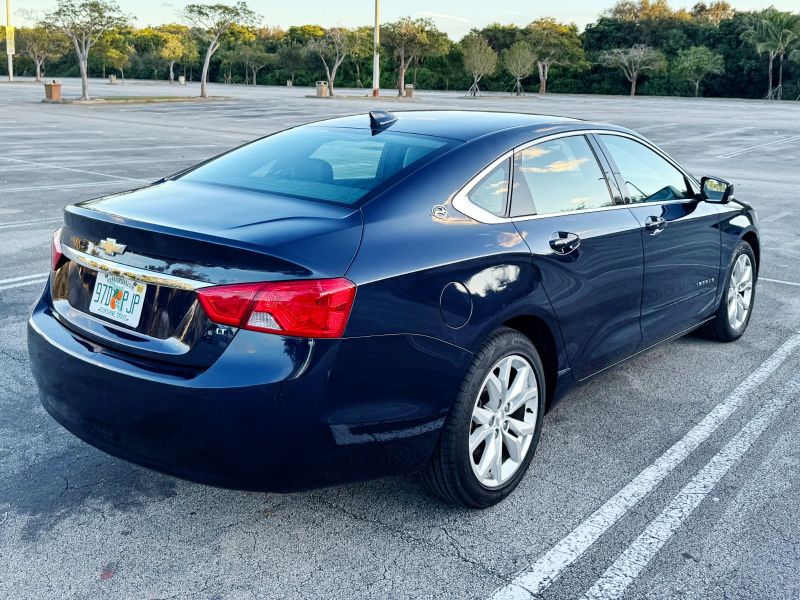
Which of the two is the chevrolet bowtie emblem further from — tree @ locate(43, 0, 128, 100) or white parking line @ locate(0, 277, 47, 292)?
tree @ locate(43, 0, 128, 100)

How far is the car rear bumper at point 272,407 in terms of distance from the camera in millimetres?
Result: 2822

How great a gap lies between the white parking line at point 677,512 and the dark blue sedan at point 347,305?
0.59m

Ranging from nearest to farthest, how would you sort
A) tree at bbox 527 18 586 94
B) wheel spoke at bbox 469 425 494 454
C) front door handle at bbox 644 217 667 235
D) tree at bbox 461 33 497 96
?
wheel spoke at bbox 469 425 494 454, front door handle at bbox 644 217 667 235, tree at bbox 461 33 497 96, tree at bbox 527 18 586 94

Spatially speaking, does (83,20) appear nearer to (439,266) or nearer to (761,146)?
(761,146)

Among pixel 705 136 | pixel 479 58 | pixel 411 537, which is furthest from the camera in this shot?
pixel 479 58

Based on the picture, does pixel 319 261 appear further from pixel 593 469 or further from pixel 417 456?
pixel 593 469

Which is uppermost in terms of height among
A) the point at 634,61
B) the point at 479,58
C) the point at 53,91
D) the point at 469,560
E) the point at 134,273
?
the point at 634,61

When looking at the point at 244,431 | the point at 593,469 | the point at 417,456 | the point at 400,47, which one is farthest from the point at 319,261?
the point at 400,47

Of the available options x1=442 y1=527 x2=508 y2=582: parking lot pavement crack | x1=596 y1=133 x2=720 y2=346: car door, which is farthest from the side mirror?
x1=442 y1=527 x2=508 y2=582: parking lot pavement crack

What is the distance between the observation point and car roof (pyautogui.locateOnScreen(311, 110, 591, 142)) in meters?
3.95

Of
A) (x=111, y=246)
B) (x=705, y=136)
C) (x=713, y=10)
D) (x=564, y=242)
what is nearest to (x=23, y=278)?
(x=111, y=246)

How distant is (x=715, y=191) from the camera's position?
5.25 meters

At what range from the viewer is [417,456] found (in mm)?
3203

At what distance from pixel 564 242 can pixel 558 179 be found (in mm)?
384
